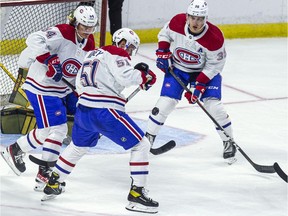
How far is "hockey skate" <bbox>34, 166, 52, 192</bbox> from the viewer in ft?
16.0

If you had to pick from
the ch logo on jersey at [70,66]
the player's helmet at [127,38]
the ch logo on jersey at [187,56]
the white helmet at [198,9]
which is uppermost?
the player's helmet at [127,38]

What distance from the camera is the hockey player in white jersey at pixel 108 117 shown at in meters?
4.56

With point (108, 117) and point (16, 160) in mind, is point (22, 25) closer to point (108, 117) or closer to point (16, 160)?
point (16, 160)

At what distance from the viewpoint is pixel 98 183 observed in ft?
16.5

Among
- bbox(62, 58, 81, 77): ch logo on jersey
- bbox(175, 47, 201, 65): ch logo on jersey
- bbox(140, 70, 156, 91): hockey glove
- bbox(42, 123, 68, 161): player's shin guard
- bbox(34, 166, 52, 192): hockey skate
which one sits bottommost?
bbox(34, 166, 52, 192): hockey skate

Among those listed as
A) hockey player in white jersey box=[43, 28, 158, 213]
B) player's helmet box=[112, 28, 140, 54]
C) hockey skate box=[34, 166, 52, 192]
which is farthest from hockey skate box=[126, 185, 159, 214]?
player's helmet box=[112, 28, 140, 54]

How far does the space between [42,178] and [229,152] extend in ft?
3.90

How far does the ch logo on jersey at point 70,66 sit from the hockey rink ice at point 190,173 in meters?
0.53

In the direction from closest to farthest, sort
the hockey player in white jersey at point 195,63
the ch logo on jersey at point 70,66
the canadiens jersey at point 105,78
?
1. the canadiens jersey at point 105,78
2. the ch logo on jersey at point 70,66
3. the hockey player in white jersey at point 195,63

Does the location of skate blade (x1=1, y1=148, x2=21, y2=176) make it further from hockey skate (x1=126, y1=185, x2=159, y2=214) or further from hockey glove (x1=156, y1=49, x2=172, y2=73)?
hockey glove (x1=156, y1=49, x2=172, y2=73)

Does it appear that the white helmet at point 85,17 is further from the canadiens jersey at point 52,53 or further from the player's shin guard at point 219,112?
the player's shin guard at point 219,112

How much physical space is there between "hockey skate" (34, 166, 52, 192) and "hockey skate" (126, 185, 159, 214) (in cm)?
48

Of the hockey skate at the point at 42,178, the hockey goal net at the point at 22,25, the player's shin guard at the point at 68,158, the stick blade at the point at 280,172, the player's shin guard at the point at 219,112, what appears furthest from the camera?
the hockey goal net at the point at 22,25

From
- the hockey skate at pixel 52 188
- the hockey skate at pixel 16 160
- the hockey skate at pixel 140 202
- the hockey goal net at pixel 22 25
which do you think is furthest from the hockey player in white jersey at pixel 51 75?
the hockey goal net at pixel 22 25
